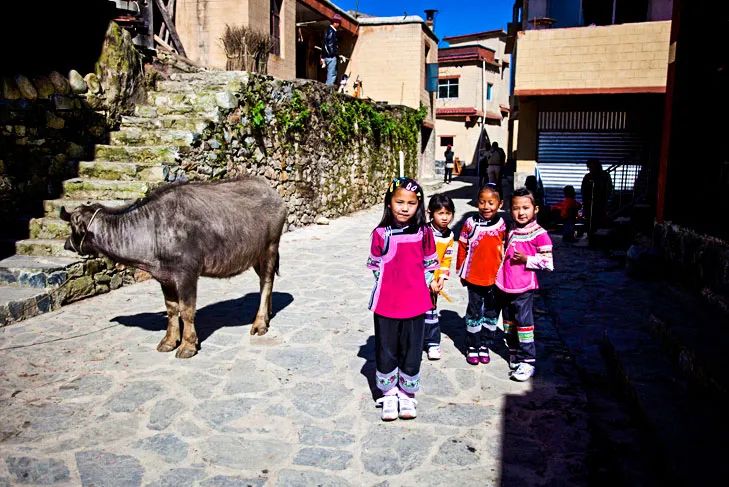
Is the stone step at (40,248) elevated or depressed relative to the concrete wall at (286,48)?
depressed

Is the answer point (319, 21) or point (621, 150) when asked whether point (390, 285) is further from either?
point (319, 21)

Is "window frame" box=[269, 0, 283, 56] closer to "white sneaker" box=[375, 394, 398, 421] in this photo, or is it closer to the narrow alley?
the narrow alley

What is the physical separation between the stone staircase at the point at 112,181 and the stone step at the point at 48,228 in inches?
0.5

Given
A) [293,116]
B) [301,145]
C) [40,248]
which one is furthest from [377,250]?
[301,145]

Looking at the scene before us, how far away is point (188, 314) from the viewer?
189 inches

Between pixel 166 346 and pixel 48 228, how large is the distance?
11.4 ft

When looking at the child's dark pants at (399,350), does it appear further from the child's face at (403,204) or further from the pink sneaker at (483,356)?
the pink sneaker at (483,356)

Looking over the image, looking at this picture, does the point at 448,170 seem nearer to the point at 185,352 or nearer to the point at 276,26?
the point at 276,26

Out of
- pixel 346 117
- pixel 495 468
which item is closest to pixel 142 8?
pixel 346 117

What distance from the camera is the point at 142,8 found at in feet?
41.0

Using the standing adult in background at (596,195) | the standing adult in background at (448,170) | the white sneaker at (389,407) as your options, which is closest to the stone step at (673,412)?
the white sneaker at (389,407)

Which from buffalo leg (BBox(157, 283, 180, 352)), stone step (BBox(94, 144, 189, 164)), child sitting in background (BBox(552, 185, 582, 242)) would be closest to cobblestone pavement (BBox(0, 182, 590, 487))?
buffalo leg (BBox(157, 283, 180, 352))

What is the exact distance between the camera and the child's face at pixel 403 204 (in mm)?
3590

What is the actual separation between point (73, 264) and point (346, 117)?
9538 millimetres
